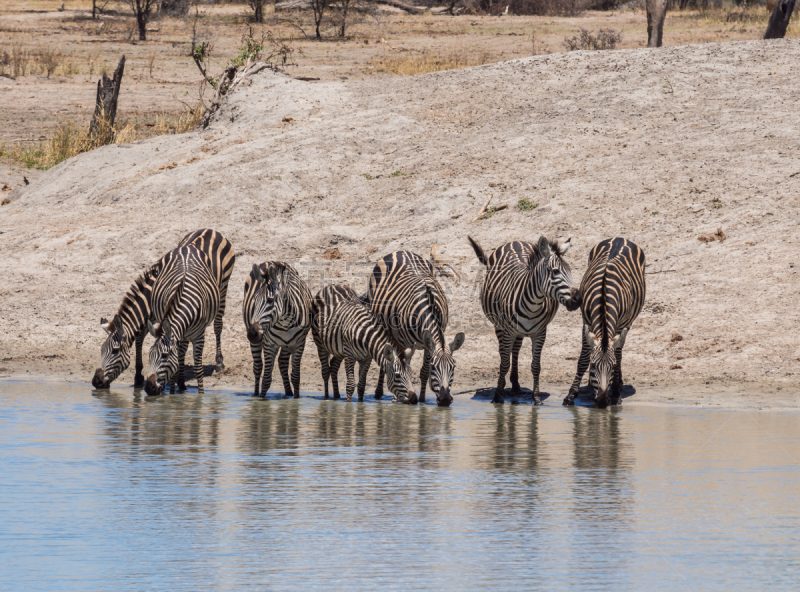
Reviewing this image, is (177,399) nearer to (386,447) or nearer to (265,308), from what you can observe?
(265,308)

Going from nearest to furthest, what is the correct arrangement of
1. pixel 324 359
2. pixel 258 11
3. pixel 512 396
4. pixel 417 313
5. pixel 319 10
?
pixel 417 313 → pixel 512 396 → pixel 324 359 → pixel 319 10 → pixel 258 11

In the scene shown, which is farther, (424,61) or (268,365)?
(424,61)

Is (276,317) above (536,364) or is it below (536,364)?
above

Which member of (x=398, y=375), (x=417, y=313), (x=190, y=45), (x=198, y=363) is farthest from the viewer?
(x=190, y=45)

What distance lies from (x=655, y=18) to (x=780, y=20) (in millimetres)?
2993

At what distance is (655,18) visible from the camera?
89.4 ft

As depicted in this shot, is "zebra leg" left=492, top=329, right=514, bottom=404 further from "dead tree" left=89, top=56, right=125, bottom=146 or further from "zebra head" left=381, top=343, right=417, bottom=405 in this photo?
"dead tree" left=89, top=56, right=125, bottom=146

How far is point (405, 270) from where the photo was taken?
13.1 meters

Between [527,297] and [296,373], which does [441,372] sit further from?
[296,373]

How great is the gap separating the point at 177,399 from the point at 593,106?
1292cm

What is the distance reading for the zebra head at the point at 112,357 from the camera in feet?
43.2

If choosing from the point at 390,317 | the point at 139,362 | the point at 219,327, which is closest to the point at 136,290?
the point at 139,362

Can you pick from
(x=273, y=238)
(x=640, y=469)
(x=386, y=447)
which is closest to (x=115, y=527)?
(x=386, y=447)

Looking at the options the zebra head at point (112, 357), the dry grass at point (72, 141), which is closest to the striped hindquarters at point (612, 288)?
the zebra head at point (112, 357)
